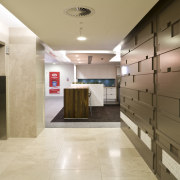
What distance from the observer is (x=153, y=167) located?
8.80 feet

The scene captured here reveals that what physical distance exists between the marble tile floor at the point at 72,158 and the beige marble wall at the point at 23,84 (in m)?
0.36

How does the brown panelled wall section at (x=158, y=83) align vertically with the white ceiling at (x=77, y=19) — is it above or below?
below

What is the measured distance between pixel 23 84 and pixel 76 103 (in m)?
2.62

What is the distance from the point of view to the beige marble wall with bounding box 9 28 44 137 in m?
4.32

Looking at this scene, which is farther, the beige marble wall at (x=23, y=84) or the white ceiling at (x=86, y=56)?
the white ceiling at (x=86, y=56)

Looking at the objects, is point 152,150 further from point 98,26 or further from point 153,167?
point 98,26

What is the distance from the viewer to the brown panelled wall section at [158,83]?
197cm

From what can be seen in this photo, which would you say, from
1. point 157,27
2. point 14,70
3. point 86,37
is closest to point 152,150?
point 157,27

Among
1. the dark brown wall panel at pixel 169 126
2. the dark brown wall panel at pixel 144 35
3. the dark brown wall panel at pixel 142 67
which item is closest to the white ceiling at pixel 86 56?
the dark brown wall panel at pixel 142 67

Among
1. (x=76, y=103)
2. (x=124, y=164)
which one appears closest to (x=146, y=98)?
(x=124, y=164)

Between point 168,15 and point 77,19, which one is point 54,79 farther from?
point 168,15

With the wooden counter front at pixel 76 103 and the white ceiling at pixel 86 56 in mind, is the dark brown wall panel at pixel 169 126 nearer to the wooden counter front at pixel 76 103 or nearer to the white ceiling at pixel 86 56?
the wooden counter front at pixel 76 103

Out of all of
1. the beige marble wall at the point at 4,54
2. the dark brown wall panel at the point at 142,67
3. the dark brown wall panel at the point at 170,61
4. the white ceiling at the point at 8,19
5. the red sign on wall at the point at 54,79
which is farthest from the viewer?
the red sign on wall at the point at 54,79

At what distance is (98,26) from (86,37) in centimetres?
82
